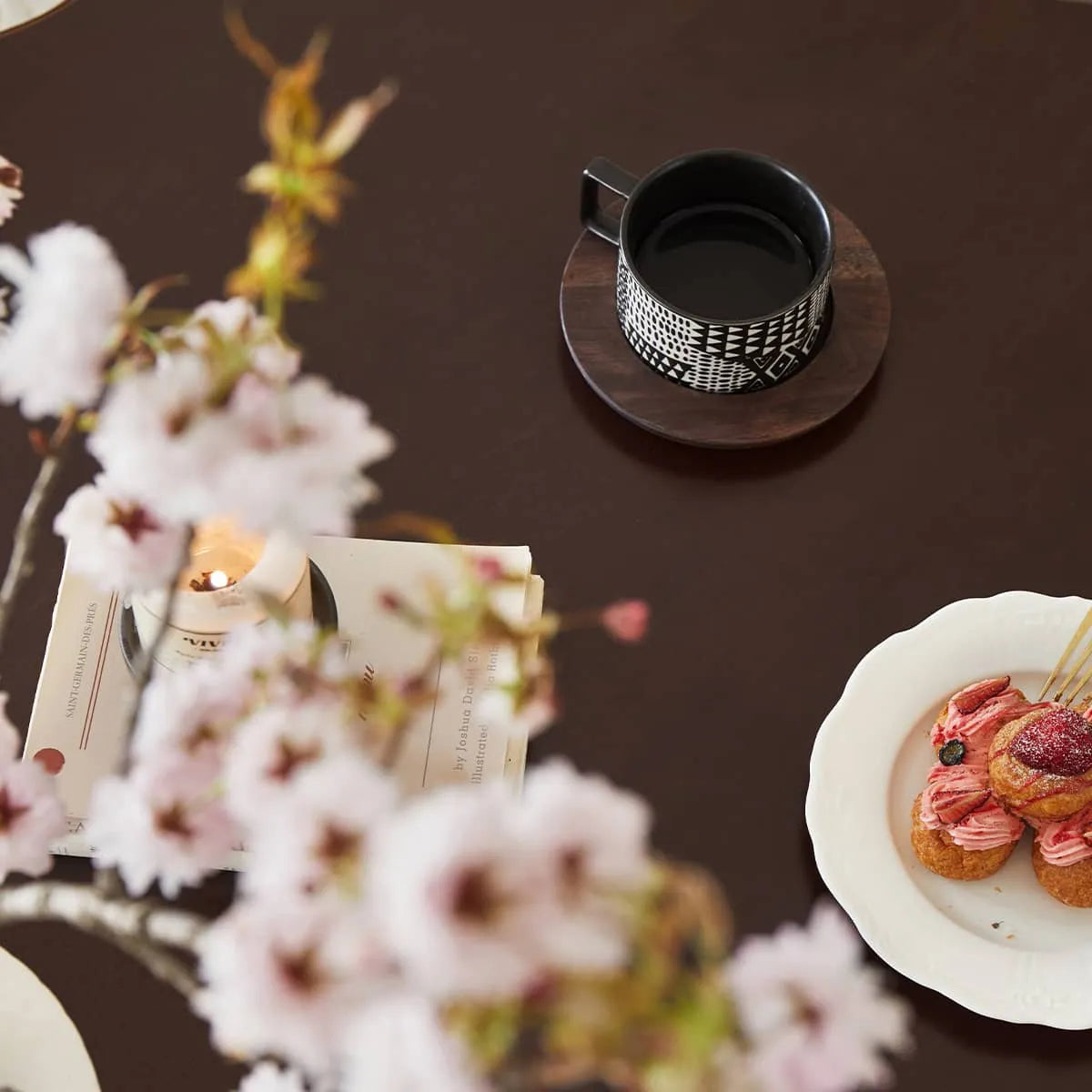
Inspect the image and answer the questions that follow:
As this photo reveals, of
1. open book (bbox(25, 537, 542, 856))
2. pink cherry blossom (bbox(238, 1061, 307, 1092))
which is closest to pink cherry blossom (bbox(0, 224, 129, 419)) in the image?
pink cherry blossom (bbox(238, 1061, 307, 1092))

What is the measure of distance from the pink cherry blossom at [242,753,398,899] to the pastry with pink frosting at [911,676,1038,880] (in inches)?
17.5

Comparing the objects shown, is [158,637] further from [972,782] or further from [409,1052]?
[972,782]

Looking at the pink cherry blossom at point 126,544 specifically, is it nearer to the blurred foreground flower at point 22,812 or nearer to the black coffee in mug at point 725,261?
the blurred foreground flower at point 22,812

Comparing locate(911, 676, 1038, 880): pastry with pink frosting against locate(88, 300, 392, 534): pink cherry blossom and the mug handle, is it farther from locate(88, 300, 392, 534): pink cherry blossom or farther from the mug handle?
locate(88, 300, 392, 534): pink cherry blossom

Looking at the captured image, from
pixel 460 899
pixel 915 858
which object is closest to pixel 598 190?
pixel 915 858

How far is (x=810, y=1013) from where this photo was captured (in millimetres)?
291

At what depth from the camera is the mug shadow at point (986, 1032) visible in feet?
2.15

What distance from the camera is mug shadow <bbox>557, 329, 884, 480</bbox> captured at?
78 centimetres

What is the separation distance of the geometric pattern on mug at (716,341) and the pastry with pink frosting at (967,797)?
0.20 metres

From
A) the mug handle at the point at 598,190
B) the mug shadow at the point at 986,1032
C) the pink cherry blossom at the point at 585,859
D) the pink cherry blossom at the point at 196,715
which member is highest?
the mug handle at the point at 598,190

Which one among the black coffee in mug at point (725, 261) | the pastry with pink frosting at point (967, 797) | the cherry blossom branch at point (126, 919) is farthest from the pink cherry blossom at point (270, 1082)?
the black coffee in mug at point (725, 261)

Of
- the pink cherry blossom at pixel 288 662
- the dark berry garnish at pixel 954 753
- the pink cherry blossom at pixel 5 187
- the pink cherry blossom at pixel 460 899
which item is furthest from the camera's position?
the dark berry garnish at pixel 954 753

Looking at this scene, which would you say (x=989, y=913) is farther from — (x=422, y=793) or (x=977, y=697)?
(x=422, y=793)

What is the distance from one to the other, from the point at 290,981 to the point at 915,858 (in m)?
0.47
